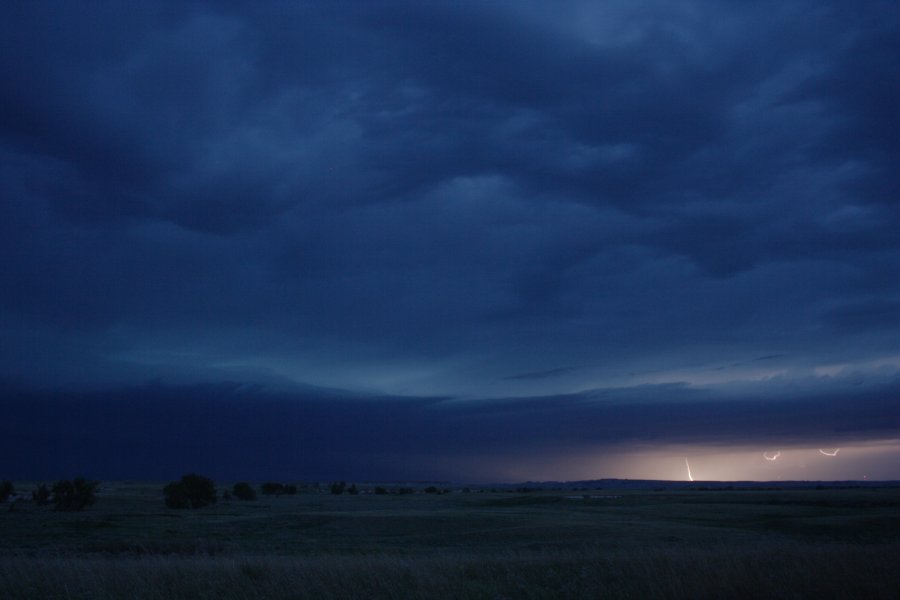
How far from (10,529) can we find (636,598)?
42979 mm

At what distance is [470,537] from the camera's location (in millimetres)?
36062

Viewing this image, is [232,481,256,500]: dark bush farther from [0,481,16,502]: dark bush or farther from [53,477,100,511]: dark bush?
[53,477,100,511]: dark bush

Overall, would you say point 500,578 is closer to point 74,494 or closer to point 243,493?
point 74,494

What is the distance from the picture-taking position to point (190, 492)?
74688mm

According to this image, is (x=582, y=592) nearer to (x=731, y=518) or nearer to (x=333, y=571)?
(x=333, y=571)

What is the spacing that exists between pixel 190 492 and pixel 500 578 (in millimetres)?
69465

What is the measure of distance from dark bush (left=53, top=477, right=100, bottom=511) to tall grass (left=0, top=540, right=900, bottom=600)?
193ft

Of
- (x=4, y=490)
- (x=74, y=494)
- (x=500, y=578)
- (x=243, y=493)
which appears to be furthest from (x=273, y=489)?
(x=500, y=578)

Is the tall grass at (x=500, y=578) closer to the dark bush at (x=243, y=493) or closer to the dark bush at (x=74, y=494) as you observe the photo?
the dark bush at (x=74, y=494)

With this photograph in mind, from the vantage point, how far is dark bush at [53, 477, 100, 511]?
2594 inches

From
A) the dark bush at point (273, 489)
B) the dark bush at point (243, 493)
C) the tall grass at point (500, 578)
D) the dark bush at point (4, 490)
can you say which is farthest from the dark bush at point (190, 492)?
the tall grass at point (500, 578)

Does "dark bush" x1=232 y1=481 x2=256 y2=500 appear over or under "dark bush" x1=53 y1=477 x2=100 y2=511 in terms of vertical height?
under

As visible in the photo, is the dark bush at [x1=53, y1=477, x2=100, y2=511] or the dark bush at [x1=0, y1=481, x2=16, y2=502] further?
the dark bush at [x1=0, y1=481, x2=16, y2=502]

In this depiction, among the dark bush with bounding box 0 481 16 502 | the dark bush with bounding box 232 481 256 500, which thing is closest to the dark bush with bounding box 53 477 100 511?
the dark bush with bounding box 0 481 16 502
